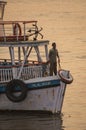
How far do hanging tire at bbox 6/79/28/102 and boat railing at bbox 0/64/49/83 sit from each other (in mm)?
547

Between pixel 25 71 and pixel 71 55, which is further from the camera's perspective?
pixel 71 55

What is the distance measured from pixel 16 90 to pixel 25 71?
89 centimetres

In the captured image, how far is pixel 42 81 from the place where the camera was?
35031 mm

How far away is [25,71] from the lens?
117ft

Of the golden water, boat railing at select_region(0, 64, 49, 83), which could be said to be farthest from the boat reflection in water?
boat railing at select_region(0, 64, 49, 83)

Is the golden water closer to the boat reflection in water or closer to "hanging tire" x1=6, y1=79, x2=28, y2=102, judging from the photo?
the boat reflection in water

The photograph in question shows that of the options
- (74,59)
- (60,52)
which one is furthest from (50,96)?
(60,52)

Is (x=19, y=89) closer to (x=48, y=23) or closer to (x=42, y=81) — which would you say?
(x=42, y=81)

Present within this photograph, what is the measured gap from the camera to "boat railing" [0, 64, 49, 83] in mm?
35750

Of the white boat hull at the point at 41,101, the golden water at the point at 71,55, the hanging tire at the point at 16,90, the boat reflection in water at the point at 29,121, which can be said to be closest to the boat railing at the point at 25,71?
the hanging tire at the point at 16,90

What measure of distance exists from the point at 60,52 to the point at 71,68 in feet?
37.3

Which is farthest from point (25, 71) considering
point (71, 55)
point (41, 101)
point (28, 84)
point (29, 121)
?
point (71, 55)

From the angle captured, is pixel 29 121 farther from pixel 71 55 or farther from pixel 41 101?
pixel 71 55

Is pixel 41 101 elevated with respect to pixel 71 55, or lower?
elevated
